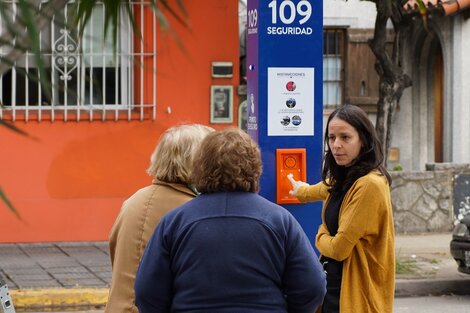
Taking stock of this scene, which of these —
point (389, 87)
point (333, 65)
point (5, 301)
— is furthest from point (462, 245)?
point (333, 65)

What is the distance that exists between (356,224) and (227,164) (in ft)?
4.00

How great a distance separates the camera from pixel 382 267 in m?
4.76

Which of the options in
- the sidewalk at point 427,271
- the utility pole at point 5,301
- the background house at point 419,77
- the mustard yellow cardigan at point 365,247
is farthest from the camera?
the background house at point 419,77

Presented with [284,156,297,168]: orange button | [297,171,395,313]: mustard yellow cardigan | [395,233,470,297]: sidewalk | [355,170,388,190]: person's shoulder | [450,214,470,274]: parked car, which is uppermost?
[355,170,388,190]: person's shoulder

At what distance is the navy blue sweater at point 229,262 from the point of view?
3.49 m

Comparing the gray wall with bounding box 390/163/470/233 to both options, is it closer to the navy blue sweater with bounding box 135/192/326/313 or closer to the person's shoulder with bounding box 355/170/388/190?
the person's shoulder with bounding box 355/170/388/190

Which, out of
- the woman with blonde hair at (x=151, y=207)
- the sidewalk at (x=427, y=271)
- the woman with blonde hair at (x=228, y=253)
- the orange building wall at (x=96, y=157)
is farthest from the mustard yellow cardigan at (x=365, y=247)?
the orange building wall at (x=96, y=157)

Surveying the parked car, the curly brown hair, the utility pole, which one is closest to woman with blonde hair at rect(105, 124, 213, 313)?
the curly brown hair

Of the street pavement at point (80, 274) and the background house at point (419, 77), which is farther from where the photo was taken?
the background house at point (419, 77)

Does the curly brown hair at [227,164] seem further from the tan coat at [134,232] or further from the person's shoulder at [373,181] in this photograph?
the person's shoulder at [373,181]

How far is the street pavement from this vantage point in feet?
33.4

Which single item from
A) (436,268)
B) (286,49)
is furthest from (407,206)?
(286,49)

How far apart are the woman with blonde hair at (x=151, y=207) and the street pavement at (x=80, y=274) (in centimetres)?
597

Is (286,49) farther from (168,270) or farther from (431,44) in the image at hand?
(431,44)
